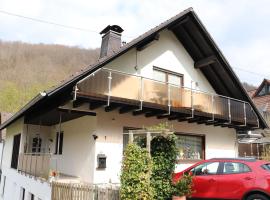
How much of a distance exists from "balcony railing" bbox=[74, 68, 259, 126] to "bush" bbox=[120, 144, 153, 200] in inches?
123

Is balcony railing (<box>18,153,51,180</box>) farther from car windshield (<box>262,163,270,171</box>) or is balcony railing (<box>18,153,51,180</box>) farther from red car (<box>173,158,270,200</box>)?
car windshield (<box>262,163,270,171</box>)

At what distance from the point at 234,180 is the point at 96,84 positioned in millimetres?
5527

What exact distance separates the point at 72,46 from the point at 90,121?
140 ft

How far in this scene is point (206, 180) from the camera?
9617mm

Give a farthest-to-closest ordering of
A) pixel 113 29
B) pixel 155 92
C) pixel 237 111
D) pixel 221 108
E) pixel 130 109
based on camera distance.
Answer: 1. pixel 113 29
2. pixel 237 111
3. pixel 221 108
4. pixel 155 92
5. pixel 130 109

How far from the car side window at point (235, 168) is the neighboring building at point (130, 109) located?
12.3 ft

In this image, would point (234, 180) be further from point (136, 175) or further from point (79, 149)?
point (79, 149)

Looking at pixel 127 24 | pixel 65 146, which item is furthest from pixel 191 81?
pixel 65 146

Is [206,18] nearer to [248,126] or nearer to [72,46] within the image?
[248,126]

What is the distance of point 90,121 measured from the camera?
490 inches

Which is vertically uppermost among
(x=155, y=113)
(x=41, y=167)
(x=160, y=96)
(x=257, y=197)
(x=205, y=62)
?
(x=205, y=62)

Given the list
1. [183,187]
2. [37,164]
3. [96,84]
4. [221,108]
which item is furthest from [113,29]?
[183,187]

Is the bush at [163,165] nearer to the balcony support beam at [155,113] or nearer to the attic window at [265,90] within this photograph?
the balcony support beam at [155,113]

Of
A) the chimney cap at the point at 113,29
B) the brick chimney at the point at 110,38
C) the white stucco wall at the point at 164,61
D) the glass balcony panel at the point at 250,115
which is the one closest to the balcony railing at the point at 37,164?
the white stucco wall at the point at 164,61
